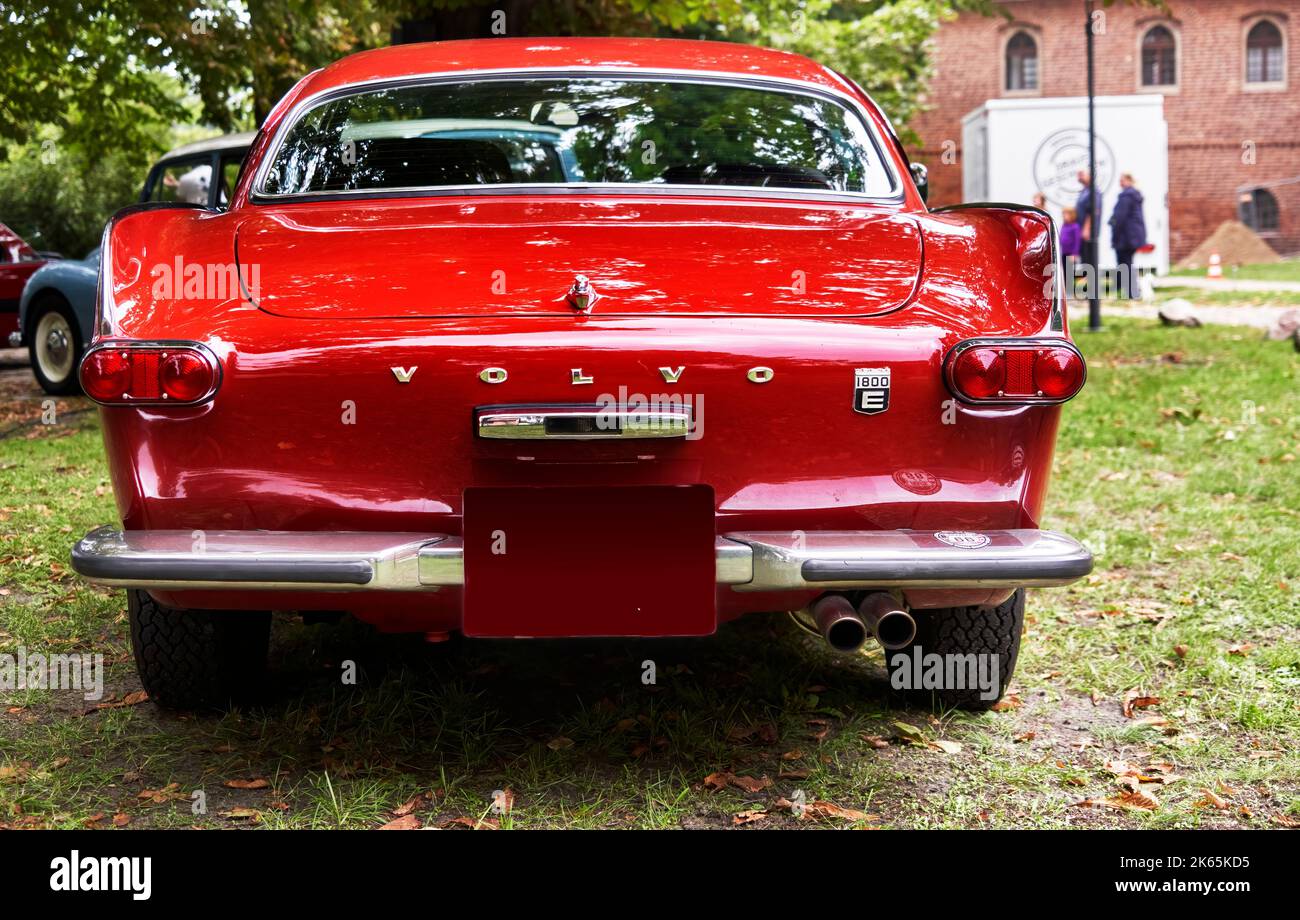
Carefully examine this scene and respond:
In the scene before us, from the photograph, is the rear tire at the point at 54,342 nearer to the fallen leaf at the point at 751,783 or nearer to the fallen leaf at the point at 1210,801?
the fallen leaf at the point at 751,783

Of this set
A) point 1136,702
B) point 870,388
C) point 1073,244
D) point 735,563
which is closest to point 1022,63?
point 1073,244

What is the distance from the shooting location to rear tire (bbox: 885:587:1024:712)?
3.46m

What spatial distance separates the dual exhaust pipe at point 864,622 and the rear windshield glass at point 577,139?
1248 millimetres

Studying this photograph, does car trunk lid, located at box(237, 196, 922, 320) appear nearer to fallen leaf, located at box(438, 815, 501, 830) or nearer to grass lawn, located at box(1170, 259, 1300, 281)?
fallen leaf, located at box(438, 815, 501, 830)

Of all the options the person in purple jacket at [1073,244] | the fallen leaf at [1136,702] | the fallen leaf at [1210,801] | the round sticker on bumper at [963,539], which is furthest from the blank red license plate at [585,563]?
the person in purple jacket at [1073,244]

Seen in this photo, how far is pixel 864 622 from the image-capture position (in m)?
2.84

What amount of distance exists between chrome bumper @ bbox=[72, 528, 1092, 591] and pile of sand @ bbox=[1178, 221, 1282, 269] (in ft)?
108

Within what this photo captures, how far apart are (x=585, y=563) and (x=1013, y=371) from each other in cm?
99

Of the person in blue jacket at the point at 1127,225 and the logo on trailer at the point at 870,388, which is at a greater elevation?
the person in blue jacket at the point at 1127,225

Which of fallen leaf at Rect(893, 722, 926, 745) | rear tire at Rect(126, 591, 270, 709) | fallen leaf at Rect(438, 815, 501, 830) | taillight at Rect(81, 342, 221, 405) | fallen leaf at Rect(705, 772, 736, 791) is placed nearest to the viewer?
taillight at Rect(81, 342, 221, 405)

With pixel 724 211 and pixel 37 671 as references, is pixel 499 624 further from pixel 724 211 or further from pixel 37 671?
pixel 37 671

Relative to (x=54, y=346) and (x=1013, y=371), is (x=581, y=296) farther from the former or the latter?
(x=54, y=346)

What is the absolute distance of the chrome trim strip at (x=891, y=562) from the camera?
2742 millimetres

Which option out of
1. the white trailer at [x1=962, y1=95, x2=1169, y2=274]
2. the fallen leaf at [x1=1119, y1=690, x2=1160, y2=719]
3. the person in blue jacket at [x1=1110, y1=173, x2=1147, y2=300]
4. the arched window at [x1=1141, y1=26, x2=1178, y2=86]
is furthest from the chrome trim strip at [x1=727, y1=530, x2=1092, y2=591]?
the arched window at [x1=1141, y1=26, x2=1178, y2=86]
